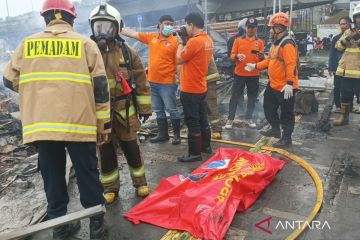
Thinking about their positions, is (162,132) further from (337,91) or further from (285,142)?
(337,91)

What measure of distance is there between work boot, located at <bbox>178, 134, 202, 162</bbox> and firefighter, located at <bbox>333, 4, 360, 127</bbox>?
307 centimetres

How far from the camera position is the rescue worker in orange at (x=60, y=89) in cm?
268

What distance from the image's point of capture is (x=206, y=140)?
5254 millimetres

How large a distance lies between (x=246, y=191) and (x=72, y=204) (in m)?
1.91

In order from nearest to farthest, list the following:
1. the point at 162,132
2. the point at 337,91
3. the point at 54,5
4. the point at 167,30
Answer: the point at 54,5 → the point at 167,30 → the point at 162,132 → the point at 337,91

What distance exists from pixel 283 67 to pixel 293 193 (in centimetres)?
212

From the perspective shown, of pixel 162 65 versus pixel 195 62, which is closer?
pixel 195 62

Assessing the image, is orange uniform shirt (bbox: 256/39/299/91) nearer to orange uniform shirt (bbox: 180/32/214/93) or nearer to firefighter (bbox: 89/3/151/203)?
orange uniform shirt (bbox: 180/32/214/93)

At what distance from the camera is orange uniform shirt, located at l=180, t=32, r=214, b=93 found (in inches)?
182

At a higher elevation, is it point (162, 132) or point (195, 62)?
point (195, 62)

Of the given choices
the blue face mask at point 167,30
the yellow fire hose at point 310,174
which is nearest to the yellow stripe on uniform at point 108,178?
the yellow fire hose at point 310,174

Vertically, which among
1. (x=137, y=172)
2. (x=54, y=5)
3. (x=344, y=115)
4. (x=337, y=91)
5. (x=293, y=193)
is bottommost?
(x=293, y=193)

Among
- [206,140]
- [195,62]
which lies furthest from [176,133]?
[195,62]

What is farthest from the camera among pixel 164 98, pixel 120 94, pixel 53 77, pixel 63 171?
pixel 164 98
